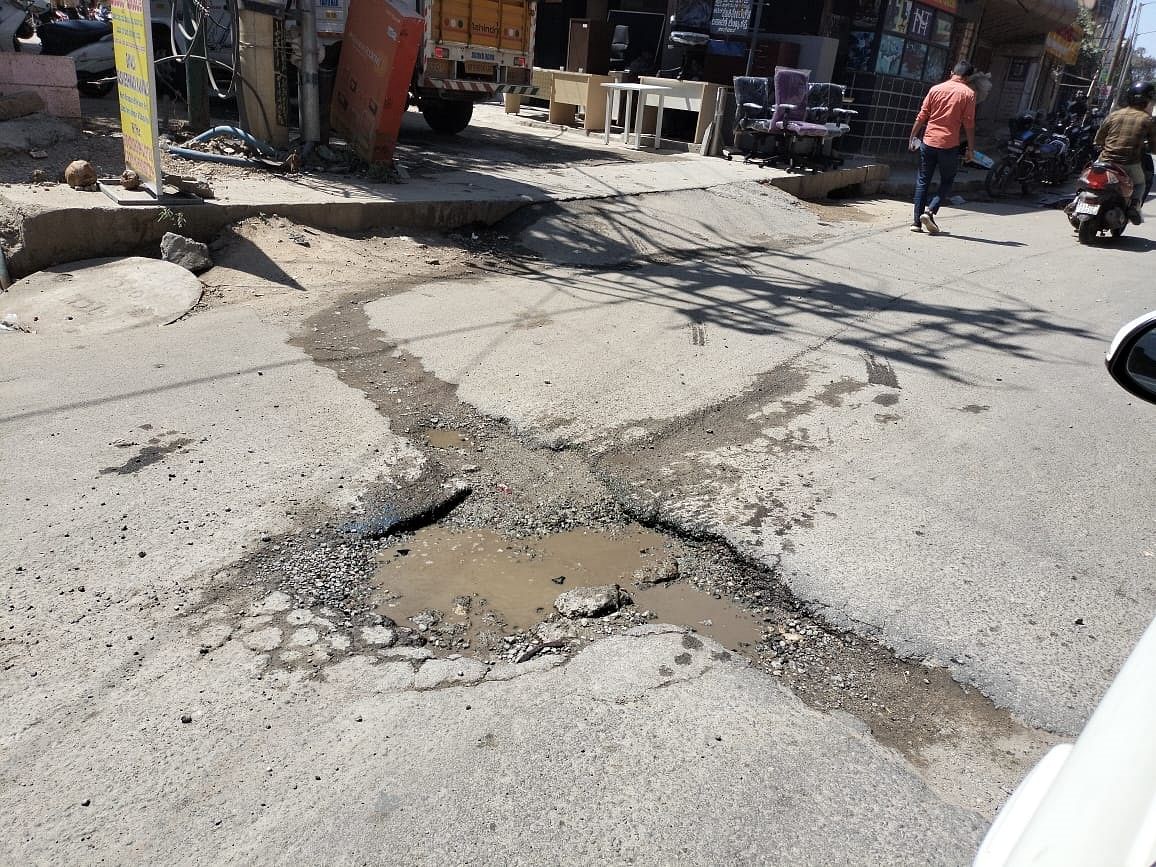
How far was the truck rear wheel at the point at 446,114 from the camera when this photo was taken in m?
12.9

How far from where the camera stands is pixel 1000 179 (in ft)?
48.5

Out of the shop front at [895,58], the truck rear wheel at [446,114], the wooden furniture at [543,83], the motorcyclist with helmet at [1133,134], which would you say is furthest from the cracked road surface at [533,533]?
the shop front at [895,58]

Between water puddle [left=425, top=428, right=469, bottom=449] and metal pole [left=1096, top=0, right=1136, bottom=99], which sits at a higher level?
metal pole [left=1096, top=0, right=1136, bottom=99]

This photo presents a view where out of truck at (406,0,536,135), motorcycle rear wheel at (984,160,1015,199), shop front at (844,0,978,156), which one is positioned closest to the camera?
truck at (406,0,536,135)

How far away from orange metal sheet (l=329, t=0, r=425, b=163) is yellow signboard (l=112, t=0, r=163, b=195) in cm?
224

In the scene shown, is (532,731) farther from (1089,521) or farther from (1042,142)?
(1042,142)

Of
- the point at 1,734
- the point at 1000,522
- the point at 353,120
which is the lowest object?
the point at 1,734

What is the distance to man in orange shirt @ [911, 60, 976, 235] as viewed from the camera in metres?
9.81

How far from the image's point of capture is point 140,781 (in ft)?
7.17

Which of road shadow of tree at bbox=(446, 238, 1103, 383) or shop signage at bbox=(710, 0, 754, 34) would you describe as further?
shop signage at bbox=(710, 0, 754, 34)

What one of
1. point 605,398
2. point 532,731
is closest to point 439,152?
point 605,398

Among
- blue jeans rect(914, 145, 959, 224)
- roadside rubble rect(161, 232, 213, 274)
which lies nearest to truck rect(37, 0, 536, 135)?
roadside rubble rect(161, 232, 213, 274)

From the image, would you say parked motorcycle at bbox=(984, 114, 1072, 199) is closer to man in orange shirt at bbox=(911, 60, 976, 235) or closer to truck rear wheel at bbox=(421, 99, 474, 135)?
man in orange shirt at bbox=(911, 60, 976, 235)

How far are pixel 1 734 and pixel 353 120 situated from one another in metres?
7.86
